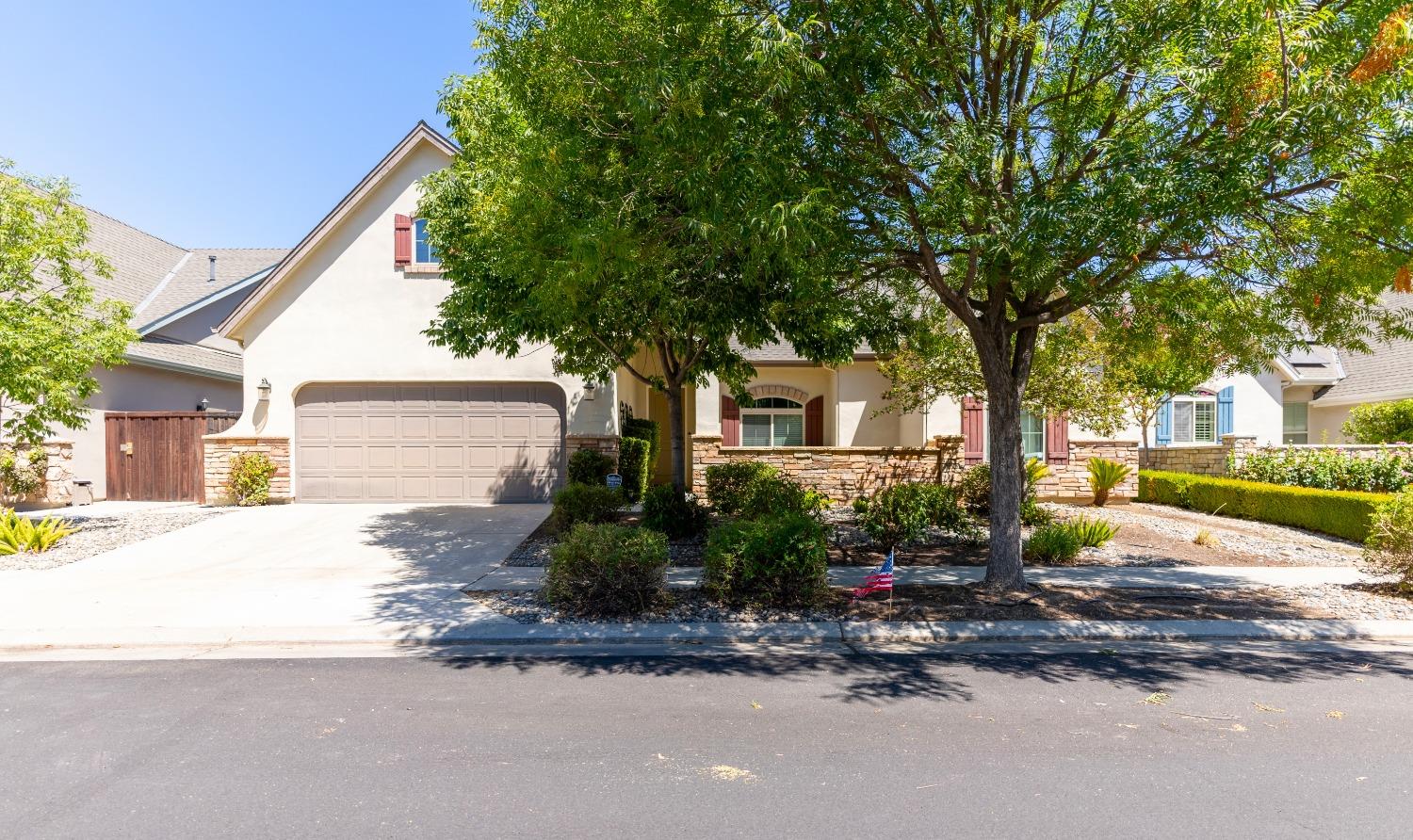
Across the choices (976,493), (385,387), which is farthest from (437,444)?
(976,493)

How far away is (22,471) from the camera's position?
48.9 ft

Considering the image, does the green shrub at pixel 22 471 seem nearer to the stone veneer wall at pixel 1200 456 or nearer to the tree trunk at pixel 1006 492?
the tree trunk at pixel 1006 492

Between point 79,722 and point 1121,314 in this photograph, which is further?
point 1121,314

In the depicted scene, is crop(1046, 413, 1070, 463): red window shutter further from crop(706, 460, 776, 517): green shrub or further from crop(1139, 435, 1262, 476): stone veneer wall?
crop(706, 460, 776, 517): green shrub

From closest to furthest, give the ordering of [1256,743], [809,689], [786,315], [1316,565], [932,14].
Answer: [1256,743] < [809,689] < [932,14] < [786,315] < [1316,565]

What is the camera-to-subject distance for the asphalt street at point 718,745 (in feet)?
12.7

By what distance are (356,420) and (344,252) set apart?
10.6 feet

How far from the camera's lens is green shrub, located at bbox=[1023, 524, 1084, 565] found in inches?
399

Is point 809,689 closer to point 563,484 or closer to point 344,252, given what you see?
point 563,484

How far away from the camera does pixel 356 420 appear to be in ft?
50.5

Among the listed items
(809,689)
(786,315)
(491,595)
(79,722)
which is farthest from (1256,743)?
(79,722)

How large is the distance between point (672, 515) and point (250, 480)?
28.7 feet

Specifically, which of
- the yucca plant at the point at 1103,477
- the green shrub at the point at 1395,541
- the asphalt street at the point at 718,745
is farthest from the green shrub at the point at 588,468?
the green shrub at the point at 1395,541

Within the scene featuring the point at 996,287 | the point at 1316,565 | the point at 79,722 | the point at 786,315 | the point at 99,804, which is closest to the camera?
the point at 99,804
